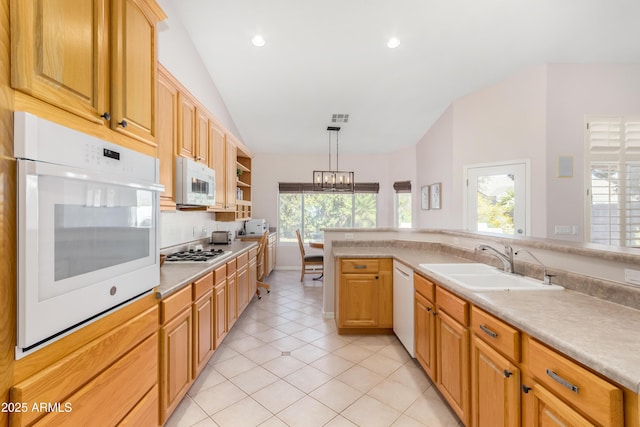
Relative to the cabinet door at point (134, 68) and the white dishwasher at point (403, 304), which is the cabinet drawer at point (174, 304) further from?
the white dishwasher at point (403, 304)

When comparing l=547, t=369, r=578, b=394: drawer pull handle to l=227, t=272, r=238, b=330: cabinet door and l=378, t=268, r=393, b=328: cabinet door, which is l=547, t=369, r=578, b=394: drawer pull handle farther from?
l=227, t=272, r=238, b=330: cabinet door

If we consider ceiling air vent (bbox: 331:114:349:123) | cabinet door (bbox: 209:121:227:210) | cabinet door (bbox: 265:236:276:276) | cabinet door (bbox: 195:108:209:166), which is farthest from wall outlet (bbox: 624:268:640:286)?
cabinet door (bbox: 265:236:276:276)

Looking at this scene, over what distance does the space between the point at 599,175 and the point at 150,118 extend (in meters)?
4.86

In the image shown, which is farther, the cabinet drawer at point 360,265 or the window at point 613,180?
the window at point 613,180

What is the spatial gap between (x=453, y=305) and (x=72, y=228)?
1821mm

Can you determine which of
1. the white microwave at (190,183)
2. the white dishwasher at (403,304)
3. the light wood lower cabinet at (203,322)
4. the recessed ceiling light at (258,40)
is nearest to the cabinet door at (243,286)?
the light wood lower cabinet at (203,322)

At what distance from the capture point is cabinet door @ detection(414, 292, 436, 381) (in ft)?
6.44

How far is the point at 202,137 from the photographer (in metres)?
2.93

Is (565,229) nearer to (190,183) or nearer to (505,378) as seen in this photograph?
(505,378)

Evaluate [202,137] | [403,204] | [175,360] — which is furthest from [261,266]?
[403,204]

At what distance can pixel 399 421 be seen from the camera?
5.75 feet

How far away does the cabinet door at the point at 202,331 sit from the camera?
200 centimetres

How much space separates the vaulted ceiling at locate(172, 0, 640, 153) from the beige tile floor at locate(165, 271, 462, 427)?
3.21 metres

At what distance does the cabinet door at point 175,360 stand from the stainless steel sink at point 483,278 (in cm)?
171
